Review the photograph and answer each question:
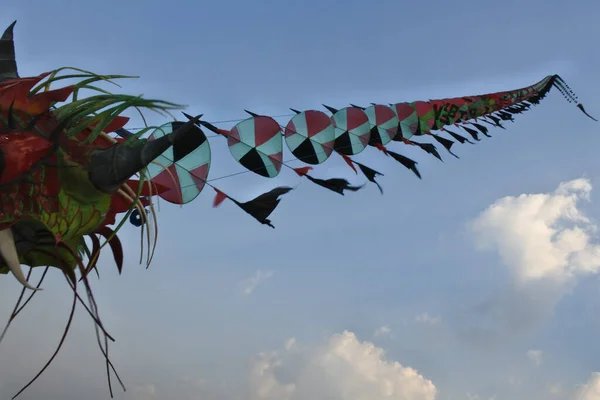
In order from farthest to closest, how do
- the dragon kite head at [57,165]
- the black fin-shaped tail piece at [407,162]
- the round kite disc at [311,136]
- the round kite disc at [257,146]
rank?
1. the black fin-shaped tail piece at [407,162]
2. the round kite disc at [311,136]
3. the round kite disc at [257,146]
4. the dragon kite head at [57,165]

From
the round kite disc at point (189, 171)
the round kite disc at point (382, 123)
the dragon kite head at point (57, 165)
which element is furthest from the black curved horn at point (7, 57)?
the round kite disc at point (382, 123)

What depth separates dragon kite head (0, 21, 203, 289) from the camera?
365 centimetres

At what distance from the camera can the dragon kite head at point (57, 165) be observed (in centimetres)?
365

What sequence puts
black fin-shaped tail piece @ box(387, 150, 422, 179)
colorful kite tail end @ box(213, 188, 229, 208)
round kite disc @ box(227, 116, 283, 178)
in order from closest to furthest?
colorful kite tail end @ box(213, 188, 229, 208) → round kite disc @ box(227, 116, 283, 178) → black fin-shaped tail piece @ box(387, 150, 422, 179)

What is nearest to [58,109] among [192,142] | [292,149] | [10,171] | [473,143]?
[10,171]

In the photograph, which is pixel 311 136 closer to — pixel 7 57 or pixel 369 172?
pixel 369 172

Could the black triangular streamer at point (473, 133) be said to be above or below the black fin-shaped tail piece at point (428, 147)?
above

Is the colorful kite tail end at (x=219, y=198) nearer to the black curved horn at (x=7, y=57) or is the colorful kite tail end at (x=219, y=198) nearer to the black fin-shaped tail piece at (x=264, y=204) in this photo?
the black fin-shaped tail piece at (x=264, y=204)

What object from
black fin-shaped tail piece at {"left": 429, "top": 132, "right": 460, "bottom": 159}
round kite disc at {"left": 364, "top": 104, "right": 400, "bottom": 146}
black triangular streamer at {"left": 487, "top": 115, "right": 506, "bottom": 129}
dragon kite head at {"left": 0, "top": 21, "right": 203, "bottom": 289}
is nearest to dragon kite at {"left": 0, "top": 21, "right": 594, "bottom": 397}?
dragon kite head at {"left": 0, "top": 21, "right": 203, "bottom": 289}

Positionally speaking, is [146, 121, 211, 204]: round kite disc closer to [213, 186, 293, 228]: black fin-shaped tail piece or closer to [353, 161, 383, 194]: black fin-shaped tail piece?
[213, 186, 293, 228]: black fin-shaped tail piece

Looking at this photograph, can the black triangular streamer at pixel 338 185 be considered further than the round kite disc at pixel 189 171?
Yes

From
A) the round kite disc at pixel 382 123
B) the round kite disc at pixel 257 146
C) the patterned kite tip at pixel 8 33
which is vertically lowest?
the patterned kite tip at pixel 8 33

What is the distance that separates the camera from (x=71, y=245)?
4.48m

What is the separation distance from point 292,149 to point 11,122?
256 cm
